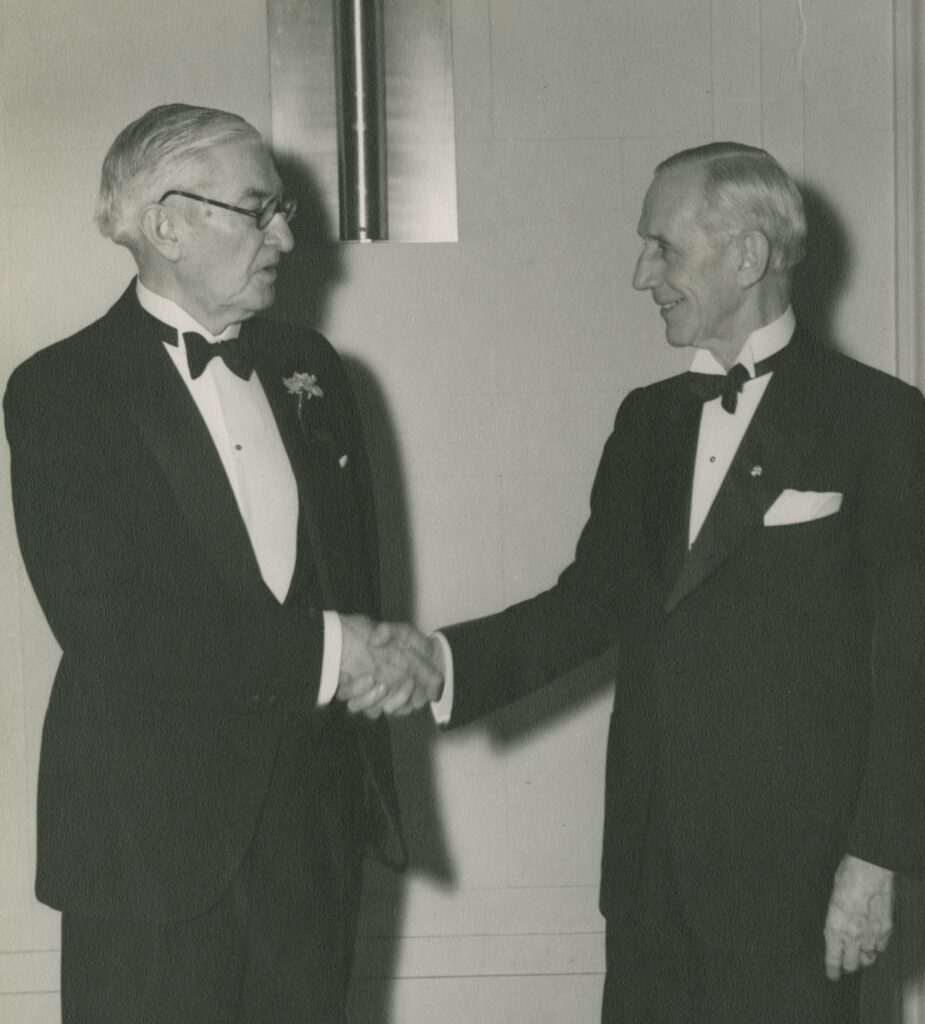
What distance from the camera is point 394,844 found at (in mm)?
2756

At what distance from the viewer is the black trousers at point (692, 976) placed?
8.09 feet

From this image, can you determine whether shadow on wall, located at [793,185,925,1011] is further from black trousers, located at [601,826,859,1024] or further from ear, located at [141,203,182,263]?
ear, located at [141,203,182,263]

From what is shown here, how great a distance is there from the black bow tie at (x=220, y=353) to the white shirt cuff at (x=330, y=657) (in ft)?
1.53

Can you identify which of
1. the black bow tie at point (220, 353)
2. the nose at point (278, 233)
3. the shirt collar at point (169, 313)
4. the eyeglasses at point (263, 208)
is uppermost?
the eyeglasses at point (263, 208)

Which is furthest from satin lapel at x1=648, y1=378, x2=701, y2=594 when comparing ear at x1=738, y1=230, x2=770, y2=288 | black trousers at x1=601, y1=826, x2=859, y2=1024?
black trousers at x1=601, y1=826, x2=859, y2=1024

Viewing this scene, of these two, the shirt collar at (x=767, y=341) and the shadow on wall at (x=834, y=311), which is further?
the shadow on wall at (x=834, y=311)

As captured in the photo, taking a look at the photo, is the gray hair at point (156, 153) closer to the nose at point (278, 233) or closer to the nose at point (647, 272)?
the nose at point (278, 233)

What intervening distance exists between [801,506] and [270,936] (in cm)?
120

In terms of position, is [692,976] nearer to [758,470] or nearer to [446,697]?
[446,697]

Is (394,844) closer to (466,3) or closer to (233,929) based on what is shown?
(233,929)

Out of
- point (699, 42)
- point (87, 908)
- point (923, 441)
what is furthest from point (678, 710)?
point (699, 42)

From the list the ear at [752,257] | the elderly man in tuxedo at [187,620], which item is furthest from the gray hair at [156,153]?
the ear at [752,257]

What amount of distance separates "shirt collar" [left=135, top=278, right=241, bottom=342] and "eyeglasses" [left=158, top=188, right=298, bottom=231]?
0.58 feet

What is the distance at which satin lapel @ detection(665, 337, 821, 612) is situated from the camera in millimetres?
2469
